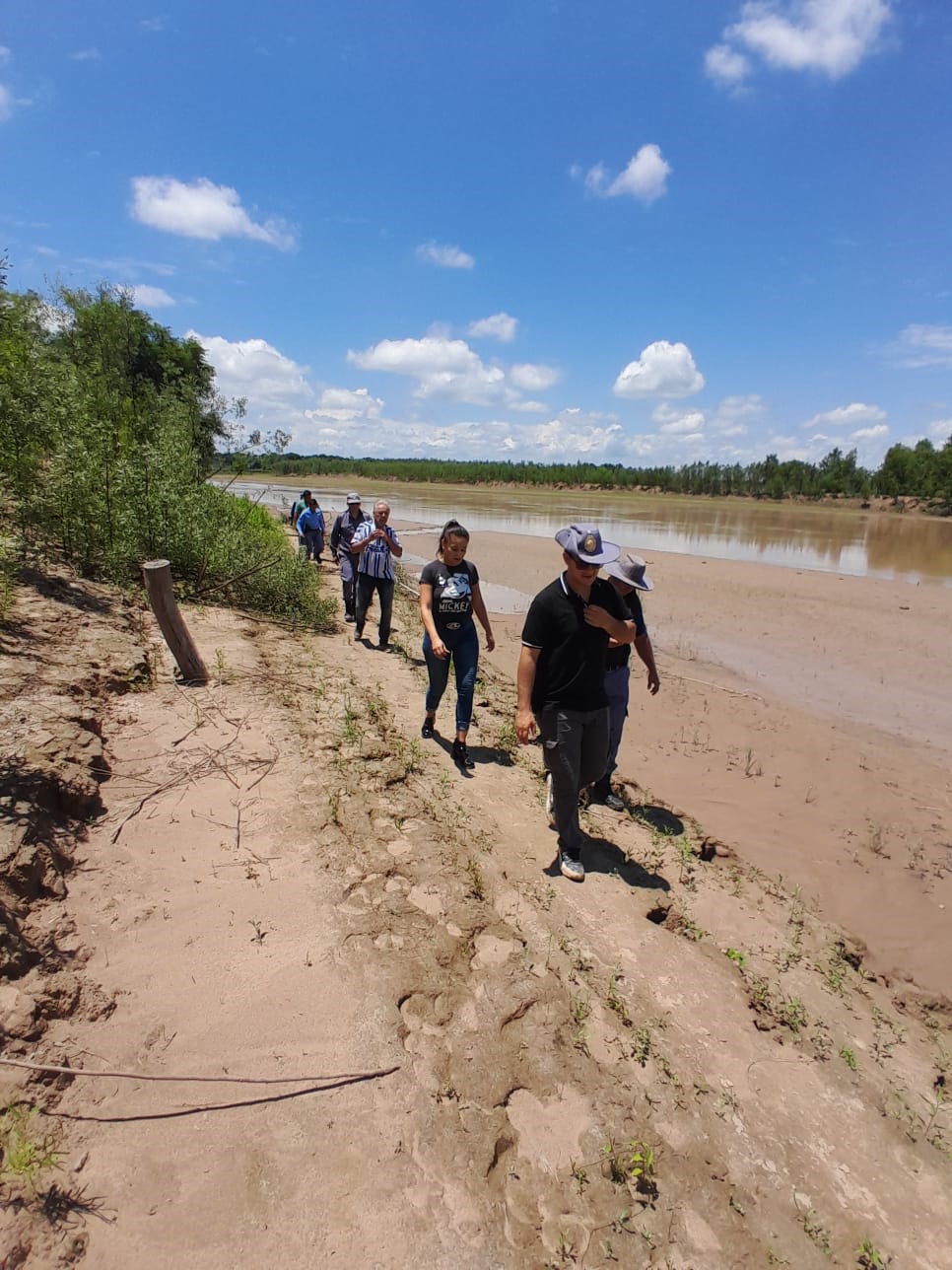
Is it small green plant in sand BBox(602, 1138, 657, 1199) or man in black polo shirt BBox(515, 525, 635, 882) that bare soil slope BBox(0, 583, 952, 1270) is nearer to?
small green plant in sand BBox(602, 1138, 657, 1199)

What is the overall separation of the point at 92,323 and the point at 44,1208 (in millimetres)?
18997

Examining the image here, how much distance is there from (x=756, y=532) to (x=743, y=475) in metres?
43.5

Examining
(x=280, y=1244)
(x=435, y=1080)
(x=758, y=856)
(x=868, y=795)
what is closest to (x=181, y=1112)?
(x=280, y=1244)

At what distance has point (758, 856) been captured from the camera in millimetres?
4688

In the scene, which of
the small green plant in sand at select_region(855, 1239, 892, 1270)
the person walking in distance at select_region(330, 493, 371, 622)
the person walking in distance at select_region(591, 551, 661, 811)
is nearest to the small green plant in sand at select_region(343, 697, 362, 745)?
the person walking in distance at select_region(591, 551, 661, 811)

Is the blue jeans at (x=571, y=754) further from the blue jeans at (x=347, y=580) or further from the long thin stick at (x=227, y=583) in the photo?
the blue jeans at (x=347, y=580)

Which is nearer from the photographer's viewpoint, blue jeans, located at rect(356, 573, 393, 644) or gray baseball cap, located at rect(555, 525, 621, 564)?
gray baseball cap, located at rect(555, 525, 621, 564)

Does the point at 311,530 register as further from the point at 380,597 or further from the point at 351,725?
the point at 351,725

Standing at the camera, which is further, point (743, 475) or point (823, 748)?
point (743, 475)

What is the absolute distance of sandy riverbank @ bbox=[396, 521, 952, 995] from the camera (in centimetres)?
443

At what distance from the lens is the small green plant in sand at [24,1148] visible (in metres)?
1.74

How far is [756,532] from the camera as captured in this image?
3225 centimetres

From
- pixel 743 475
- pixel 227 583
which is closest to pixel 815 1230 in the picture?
pixel 227 583

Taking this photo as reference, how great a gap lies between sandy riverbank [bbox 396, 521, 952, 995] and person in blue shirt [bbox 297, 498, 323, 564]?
4065 mm
